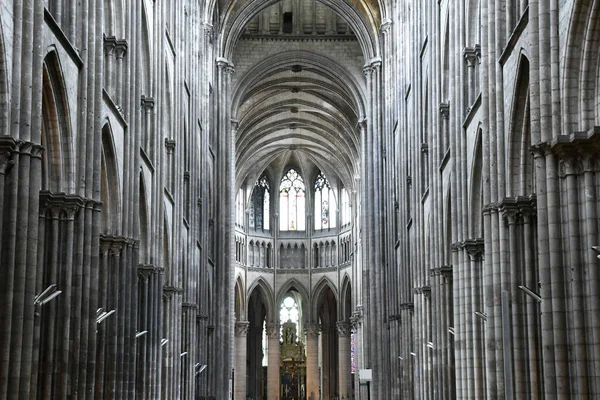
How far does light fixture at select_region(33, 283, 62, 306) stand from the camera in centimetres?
1947

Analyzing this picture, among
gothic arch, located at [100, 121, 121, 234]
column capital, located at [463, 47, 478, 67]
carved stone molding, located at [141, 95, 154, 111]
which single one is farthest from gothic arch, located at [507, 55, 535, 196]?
carved stone molding, located at [141, 95, 154, 111]

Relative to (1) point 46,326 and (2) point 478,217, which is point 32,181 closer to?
(1) point 46,326

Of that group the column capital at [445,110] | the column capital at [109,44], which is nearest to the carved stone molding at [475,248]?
the column capital at [445,110]

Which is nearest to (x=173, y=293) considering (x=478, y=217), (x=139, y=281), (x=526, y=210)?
(x=139, y=281)

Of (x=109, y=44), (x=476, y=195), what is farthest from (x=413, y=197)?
(x=109, y=44)

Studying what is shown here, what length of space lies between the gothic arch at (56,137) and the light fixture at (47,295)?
2.40 m

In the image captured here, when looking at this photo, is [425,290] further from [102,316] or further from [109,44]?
[109,44]

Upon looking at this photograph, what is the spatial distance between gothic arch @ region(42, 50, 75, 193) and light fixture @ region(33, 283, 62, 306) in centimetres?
240

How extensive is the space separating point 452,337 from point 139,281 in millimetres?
10754

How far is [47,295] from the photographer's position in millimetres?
21500

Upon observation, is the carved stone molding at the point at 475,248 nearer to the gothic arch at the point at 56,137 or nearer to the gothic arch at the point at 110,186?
the gothic arch at the point at 110,186

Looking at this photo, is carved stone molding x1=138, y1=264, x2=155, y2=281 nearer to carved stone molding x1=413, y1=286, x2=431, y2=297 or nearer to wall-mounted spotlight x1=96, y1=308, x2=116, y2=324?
wall-mounted spotlight x1=96, y1=308, x2=116, y2=324

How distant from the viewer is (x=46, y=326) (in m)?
21.7

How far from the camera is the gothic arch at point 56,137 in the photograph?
2158cm
